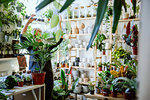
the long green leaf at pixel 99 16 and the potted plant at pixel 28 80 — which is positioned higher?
the long green leaf at pixel 99 16

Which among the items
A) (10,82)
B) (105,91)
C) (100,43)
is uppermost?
(100,43)

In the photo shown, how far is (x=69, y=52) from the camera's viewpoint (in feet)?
18.1

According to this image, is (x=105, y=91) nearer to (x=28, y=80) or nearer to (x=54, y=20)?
(x=28, y=80)

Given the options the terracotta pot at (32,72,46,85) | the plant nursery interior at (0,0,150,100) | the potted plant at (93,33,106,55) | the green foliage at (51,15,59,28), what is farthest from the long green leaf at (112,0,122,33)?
the potted plant at (93,33,106,55)

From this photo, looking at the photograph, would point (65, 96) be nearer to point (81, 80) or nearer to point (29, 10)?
point (81, 80)

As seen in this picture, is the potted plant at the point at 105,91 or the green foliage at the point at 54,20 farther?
the potted plant at the point at 105,91

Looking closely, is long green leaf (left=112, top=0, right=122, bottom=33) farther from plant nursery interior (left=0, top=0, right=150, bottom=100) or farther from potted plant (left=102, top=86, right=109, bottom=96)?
potted plant (left=102, top=86, right=109, bottom=96)

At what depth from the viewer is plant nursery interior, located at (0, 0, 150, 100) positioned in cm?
35

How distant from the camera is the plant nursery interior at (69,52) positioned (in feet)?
1.14

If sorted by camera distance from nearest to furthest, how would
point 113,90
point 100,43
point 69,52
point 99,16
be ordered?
point 99,16 → point 113,90 → point 100,43 → point 69,52

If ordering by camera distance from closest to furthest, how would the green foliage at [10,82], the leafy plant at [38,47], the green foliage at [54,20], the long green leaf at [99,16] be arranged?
the long green leaf at [99,16], the green foliage at [54,20], the green foliage at [10,82], the leafy plant at [38,47]

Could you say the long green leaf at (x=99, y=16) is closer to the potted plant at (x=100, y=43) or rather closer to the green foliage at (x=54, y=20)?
the green foliage at (x=54, y=20)

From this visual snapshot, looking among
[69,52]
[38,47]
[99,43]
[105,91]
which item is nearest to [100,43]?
[99,43]

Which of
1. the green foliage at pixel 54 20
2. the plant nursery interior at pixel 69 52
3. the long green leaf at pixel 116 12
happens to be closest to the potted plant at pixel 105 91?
the plant nursery interior at pixel 69 52
